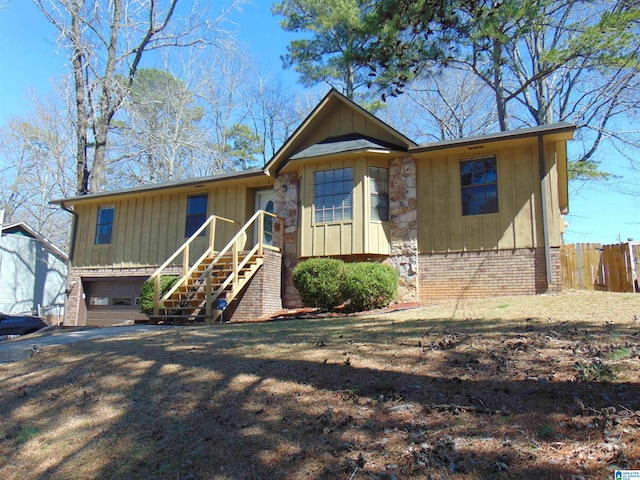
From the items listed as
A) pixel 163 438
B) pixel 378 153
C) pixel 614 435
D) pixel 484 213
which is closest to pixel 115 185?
pixel 378 153

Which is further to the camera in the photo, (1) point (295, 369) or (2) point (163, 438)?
(1) point (295, 369)

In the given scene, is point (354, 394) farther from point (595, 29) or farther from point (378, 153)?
point (595, 29)

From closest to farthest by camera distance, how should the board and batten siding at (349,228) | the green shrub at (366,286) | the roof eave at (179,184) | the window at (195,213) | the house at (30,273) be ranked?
the green shrub at (366,286) < the board and batten siding at (349,228) < the roof eave at (179,184) < the window at (195,213) < the house at (30,273)

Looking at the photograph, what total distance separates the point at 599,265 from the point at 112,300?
593 inches

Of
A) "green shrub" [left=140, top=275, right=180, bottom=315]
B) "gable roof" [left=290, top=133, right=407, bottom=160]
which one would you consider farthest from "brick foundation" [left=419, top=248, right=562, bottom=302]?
"green shrub" [left=140, top=275, right=180, bottom=315]

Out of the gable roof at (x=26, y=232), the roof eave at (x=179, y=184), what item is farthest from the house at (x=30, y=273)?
the roof eave at (x=179, y=184)

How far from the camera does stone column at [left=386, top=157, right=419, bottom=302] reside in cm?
1155

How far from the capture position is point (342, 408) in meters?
3.85

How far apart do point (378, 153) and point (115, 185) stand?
66.7ft

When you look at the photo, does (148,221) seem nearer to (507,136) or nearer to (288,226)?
(288,226)

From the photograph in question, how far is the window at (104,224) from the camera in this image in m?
16.6

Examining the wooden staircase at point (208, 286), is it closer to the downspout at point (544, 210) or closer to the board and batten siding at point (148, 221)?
the board and batten siding at point (148, 221)

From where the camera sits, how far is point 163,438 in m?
3.72

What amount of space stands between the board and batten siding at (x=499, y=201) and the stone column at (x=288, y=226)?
11.3 ft
